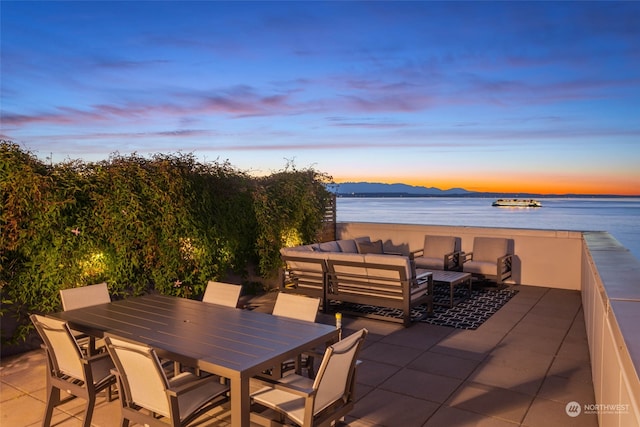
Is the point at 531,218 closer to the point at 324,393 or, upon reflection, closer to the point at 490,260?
the point at 490,260

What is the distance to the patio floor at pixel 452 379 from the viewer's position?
11.0 ft

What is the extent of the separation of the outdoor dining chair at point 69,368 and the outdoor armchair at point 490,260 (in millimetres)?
6327

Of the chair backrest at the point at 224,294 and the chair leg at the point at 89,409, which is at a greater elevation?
the chair backrest at the point at 224,294

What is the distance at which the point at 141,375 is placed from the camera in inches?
101

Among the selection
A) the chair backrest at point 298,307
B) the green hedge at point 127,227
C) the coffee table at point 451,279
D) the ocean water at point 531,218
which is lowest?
the ocean water at point 531,218

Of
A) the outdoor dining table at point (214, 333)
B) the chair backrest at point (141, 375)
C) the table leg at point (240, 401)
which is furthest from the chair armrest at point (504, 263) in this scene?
the chair backrest at point (141, 375)

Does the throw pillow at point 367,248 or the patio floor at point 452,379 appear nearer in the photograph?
the patio floor at point 452,379

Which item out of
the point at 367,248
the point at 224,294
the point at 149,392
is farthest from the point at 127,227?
the point at 367,248

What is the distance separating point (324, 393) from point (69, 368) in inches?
73.2

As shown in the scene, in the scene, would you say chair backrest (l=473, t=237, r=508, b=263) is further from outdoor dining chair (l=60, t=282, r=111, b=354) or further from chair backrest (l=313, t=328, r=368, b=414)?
outdoor dining chair (l=60, t=282, r=111, b=354)

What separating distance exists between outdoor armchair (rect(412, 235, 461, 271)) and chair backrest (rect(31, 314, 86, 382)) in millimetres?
6386

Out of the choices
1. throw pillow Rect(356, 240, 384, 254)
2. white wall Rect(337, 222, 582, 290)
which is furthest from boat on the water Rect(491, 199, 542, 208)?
throw pillow Rect(356, 240, 384, 254)

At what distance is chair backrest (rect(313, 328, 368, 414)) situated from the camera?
97.0 inches

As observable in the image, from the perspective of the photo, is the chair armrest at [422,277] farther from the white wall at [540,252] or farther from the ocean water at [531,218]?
the ocean water at [531,218]
